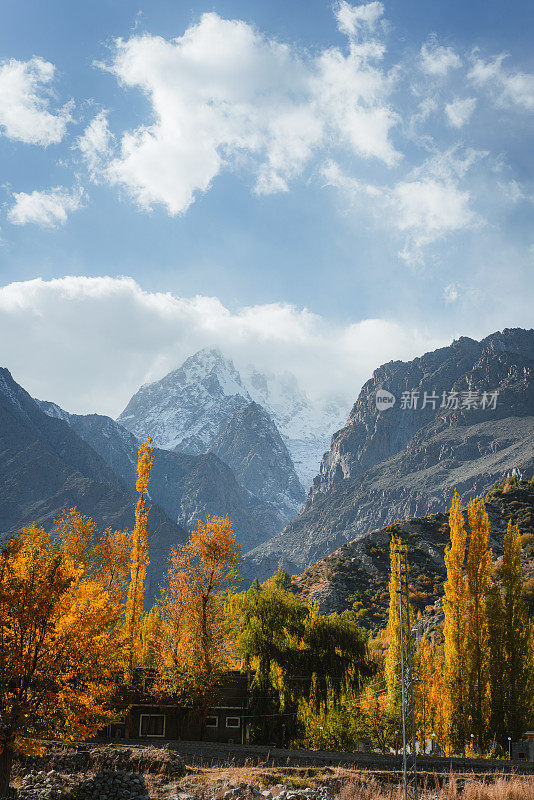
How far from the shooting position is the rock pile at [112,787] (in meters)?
23.6

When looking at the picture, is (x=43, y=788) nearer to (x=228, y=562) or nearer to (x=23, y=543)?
(x=23, y=543)

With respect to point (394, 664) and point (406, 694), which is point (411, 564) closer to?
point (394, 664)

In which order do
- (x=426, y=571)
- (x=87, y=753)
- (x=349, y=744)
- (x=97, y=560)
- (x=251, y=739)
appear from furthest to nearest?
(x=426, y=571), (x=97, y=560), (x=251, y=739), (x=349, y=744), (x=87, y=753)

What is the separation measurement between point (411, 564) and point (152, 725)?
7647 cm

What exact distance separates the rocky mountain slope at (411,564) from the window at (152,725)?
5866 centimetres

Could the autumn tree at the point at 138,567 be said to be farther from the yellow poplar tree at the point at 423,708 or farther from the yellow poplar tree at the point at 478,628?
the yellow poplar tree at the point at 478,628

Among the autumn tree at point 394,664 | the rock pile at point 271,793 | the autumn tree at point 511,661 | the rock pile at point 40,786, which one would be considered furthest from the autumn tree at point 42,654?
the autumn tree at point 511,661

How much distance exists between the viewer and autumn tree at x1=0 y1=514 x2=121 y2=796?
20.5 metres

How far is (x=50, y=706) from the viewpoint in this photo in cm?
2086

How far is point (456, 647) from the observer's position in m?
42.0

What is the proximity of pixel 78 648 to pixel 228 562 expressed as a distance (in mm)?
18059

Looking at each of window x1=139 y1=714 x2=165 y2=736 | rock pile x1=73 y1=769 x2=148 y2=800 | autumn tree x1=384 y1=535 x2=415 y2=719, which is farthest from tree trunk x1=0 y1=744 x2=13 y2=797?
autumn tree x1=384 y1=535 x2=415 y2=719

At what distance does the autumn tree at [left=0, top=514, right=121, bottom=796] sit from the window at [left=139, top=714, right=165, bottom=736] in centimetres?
1932

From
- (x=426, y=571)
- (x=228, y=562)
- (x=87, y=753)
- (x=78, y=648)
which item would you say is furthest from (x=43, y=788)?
(x=426, y=571)
